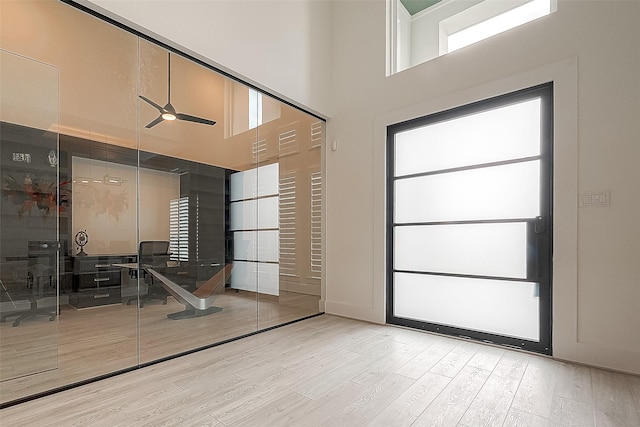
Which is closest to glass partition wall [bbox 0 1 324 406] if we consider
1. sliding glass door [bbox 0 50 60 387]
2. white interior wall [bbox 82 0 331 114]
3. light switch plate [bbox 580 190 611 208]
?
sliding glass door [bbox 0 50 60 387]

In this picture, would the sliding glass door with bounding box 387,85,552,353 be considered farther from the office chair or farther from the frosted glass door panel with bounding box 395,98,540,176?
the office chair

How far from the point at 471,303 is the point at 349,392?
1631 millimetres

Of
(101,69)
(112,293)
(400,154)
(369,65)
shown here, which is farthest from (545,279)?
(101,69)

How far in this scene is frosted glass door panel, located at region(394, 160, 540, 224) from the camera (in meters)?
2.73

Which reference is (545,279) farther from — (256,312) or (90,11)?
(90,11)

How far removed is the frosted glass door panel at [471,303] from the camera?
2695 mm

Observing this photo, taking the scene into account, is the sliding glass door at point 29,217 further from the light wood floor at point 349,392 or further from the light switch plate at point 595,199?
the light switch plate at point 595,199

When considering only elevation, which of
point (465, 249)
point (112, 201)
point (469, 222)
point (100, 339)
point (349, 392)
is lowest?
point (349, 392)

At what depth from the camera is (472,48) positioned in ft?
9.84

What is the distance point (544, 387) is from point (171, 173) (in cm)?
303

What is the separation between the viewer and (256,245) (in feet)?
11.0

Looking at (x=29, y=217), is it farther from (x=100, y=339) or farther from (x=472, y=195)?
(x=472, y=195)

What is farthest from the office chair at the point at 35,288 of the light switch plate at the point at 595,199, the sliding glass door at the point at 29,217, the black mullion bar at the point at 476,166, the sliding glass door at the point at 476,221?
the light switch plate at the point at 595,199

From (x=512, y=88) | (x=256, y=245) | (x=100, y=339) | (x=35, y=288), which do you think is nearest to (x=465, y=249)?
(x=512, y=88)
